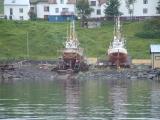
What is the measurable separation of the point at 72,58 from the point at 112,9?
31.8 meters

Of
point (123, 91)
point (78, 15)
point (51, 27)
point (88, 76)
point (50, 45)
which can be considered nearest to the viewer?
point (123, 91)

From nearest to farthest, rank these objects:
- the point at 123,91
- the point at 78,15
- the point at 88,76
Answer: the point at 123,91 → the point at 88,76 → the point at 78,15

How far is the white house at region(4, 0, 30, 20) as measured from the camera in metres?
141

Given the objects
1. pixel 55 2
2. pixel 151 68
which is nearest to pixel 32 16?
pixel 55 2

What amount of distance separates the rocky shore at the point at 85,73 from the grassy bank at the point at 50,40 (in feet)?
23.4

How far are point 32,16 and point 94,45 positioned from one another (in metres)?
31.6

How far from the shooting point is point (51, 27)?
116938 mm

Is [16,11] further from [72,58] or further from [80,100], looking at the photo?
[80,100]

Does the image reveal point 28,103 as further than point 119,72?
No

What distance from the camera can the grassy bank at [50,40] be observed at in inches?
4151

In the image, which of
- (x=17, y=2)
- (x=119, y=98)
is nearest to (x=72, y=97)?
(x=119, y=98)

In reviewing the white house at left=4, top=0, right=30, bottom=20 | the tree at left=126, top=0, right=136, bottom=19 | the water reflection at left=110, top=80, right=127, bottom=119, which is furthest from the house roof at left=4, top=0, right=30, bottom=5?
the water reflection at left=110, top=80, right=127, bottom=119

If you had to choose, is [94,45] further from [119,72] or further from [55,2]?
[55,2]

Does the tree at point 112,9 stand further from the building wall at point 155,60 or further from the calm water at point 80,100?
the calm water at point 80,100
